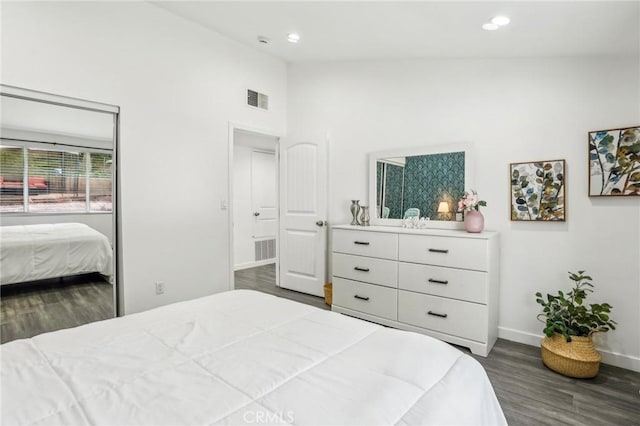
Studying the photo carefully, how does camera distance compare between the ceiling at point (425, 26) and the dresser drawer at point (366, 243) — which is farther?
the dresser drawer at point (366, 243)

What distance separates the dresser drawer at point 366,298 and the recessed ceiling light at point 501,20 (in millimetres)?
2194

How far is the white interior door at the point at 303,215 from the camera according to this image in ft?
13.7

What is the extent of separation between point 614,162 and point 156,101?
146 inches

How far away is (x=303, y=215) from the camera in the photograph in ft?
14.2

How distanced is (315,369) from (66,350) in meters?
0.92

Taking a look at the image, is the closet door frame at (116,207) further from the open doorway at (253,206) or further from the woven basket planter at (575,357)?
the woven basket planter at (575,357)

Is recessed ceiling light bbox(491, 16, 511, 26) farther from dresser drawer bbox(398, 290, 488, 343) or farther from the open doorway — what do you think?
the open doorway

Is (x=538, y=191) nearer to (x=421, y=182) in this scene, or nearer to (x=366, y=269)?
(x=421, y=182)

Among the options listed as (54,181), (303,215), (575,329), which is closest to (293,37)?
(303,215)

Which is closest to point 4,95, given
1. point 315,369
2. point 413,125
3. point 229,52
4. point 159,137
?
point 159,137

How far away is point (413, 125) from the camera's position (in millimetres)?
3498

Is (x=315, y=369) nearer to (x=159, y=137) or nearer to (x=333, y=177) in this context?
(x=159, y=137)

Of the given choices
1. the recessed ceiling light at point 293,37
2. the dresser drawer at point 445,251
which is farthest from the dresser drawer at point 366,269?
the recessed ceiling light at point 293,37

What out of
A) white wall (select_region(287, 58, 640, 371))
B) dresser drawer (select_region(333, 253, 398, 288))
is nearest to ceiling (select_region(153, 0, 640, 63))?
white wall (select_region(287, 58, 640, 371))
